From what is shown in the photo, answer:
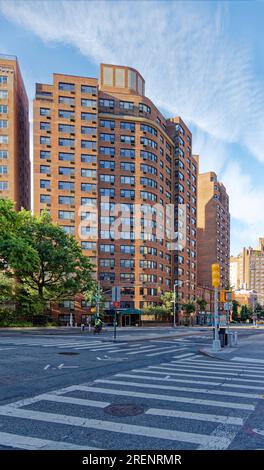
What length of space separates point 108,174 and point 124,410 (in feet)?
224

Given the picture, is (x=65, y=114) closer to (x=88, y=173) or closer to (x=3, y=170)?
(x=88, y=173)

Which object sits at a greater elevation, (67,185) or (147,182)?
(147,182)

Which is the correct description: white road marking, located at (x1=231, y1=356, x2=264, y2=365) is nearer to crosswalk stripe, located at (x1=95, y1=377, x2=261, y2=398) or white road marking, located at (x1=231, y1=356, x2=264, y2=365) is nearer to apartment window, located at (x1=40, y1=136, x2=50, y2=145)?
crosswalk stripe, located at (x1=95, y1=377, x2=261, y2=398)

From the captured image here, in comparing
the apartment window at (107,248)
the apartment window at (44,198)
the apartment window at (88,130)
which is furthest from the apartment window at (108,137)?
the apartment window at (107,248)

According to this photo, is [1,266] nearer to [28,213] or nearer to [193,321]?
[28,213]

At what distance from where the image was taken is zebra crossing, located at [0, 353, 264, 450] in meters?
5.96

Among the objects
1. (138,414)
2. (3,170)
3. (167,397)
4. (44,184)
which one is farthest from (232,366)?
(3,170)

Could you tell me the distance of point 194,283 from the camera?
319 feet

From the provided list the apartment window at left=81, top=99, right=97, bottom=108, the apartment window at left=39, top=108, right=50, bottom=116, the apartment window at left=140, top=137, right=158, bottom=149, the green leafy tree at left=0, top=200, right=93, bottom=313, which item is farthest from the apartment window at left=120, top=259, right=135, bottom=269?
the apartment window at left=39, top=108, right=50, bottom=116

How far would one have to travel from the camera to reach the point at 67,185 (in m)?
69.7

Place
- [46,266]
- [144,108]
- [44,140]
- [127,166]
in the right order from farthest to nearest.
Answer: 1. [144,108]
2. [127,166]
3. [44,140]
4. [46,266]

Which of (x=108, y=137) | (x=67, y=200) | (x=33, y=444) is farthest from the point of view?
(x=108, y=137)

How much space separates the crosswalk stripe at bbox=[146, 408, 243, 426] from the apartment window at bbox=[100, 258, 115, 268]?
63.8m
